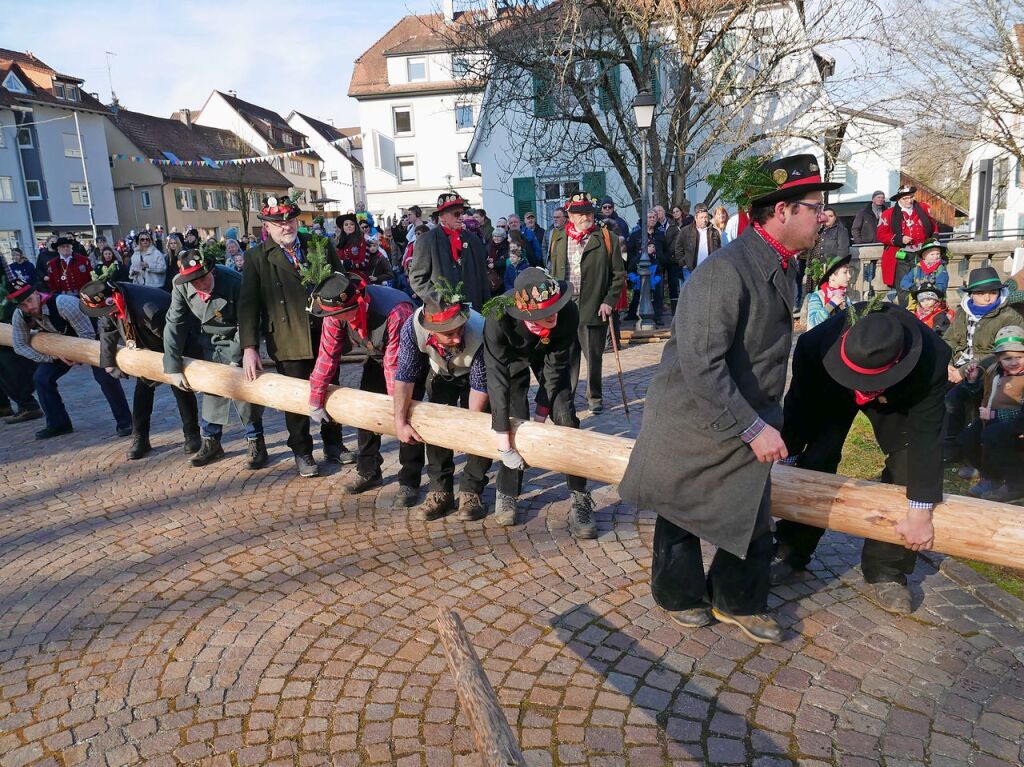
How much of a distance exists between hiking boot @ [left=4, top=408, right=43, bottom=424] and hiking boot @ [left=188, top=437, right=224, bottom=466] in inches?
136

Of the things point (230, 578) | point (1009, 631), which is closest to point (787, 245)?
point (1009, 631)

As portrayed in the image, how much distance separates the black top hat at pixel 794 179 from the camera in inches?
114

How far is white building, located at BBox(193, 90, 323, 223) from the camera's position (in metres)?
52.2

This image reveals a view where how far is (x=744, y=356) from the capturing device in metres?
3.02

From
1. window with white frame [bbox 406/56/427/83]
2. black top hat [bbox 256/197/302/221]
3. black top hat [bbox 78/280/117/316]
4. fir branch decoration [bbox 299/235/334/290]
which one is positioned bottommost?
black top hat [bbox 78/280/117/316]

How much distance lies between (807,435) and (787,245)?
1.27 metres

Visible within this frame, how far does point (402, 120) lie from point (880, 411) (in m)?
39.5

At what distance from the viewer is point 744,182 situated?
299 centimetres

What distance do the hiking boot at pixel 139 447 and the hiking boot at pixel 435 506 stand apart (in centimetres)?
342

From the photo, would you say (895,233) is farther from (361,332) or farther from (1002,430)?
(361,332)

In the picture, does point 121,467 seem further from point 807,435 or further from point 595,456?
point 807,435

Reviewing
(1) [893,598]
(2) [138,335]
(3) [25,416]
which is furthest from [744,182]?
(3) [25,416]

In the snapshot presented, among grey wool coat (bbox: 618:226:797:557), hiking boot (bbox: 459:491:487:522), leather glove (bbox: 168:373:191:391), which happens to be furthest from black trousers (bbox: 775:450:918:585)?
leather glove (bbox: 168:373:191:391)

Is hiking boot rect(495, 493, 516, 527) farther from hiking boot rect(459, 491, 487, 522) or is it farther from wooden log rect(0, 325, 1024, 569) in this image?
wooden log rect(0, 325, 1024, 569)
